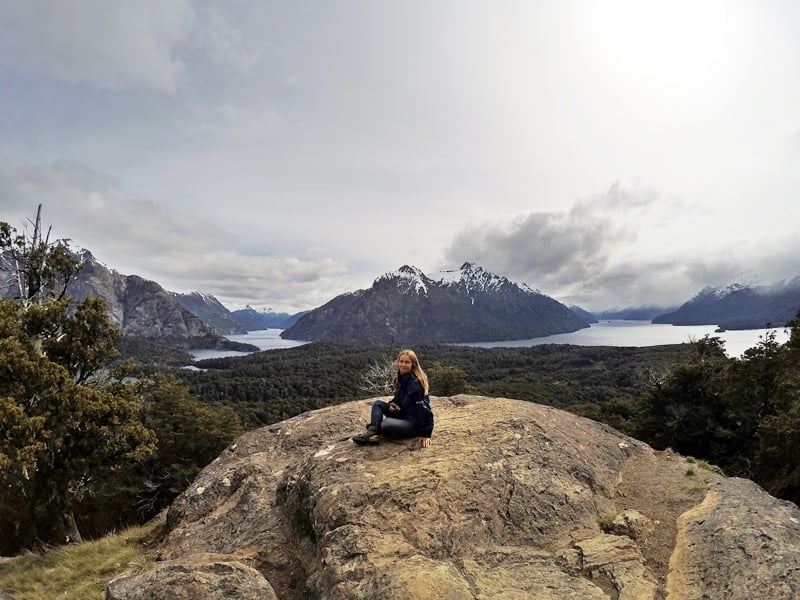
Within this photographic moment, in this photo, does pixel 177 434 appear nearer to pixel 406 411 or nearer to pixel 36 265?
pixel 36 265

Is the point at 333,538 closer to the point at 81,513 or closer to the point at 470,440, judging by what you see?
the point at 470,440

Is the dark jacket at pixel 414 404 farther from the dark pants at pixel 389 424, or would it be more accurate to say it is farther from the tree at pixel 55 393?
the tree at pixel 55 393

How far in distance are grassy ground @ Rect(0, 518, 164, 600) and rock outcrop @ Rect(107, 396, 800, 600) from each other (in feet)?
2.93

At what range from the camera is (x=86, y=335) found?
1501cm

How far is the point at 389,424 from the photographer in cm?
923

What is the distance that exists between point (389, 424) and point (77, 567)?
25.1 ft

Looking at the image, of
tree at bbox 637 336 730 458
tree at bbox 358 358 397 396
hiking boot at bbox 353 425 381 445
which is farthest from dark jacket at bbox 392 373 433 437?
tree at bbox 637 336 730 458

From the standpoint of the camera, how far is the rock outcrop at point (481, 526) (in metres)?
5.98

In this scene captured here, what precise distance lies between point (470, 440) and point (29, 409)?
1329cm

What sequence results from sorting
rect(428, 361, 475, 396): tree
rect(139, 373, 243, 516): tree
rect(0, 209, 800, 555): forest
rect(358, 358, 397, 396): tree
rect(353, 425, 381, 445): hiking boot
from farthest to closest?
1. rect(428, 361, 475, 396): tree
2. rect(358, 358, 397, 396): tree
3. rect(139, 373, 243, 516): tree
4. rect(0, 209, 800, 555): forest
5. rect(353, 425, 381, 445): hiking boot

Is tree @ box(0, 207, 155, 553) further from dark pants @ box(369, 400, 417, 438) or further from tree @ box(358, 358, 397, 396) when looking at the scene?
tree @ box(358, 358, 397, 396)

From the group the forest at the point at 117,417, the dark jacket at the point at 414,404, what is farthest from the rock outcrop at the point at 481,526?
the forest at the point at 117,417

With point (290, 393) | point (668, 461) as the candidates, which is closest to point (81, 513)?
point (668, 461)

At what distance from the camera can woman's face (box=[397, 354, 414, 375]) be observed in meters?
9.10
